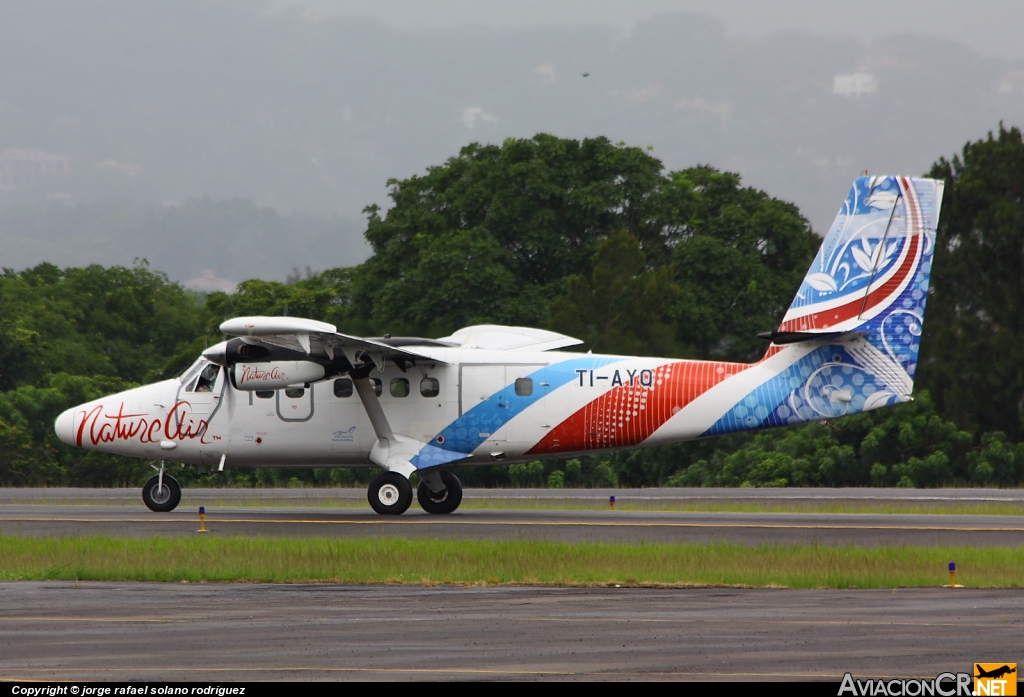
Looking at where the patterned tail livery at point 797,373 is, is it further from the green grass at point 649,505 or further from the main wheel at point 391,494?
the green grass at point 649,505

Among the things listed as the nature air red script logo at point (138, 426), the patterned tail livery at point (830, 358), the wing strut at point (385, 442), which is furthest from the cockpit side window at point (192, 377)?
the patterned tail livery at point (830, 358)

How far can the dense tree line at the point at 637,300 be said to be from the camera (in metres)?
45.3

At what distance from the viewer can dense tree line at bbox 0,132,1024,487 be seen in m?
45.3

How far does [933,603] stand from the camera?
1512 cm

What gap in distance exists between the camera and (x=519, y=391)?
86.6 feet

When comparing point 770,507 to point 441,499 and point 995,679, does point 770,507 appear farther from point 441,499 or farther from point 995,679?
point 995,679

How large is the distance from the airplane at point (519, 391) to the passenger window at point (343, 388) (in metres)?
0.03

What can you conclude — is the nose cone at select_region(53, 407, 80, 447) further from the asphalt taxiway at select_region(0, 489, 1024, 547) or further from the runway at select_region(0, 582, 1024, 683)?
the runway at select_region(0, 582, 1024, 683)

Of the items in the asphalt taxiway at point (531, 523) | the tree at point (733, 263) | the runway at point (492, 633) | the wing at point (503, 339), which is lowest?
the runway at point (492, 633)

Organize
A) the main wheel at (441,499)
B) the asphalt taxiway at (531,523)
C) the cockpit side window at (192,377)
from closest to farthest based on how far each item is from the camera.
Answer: the asphalt taxiway at (531,523) < the cockpit side window at (192,377) < the main wheel at (441,499)

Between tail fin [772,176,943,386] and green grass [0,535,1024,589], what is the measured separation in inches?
246

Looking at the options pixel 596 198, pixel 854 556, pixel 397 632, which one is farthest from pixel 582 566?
pixel 596 198

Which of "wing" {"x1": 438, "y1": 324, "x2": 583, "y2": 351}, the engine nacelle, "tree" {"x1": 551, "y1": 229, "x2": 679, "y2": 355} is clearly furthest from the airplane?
"tree" {"x1": 551, "y1": 229, "x2": 679, "y2": 355}

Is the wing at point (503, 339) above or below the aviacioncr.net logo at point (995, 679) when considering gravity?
above
